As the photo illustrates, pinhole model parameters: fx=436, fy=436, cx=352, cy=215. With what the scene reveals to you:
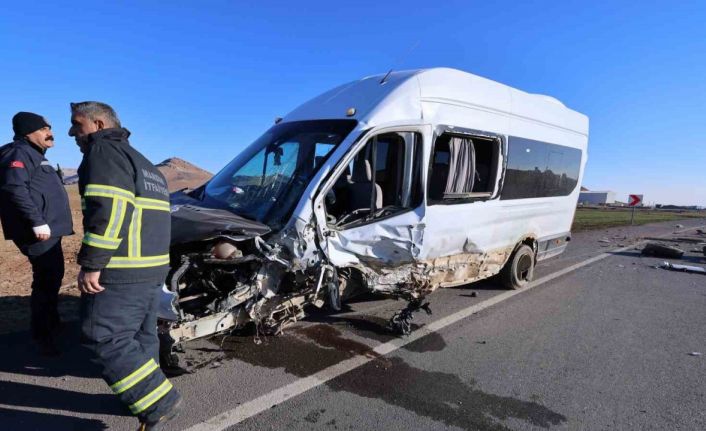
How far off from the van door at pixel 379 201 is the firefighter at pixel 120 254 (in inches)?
65.8

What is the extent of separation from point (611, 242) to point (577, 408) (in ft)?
42.1

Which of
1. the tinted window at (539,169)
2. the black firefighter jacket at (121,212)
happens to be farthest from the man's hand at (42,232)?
the tinted window at (539,169)

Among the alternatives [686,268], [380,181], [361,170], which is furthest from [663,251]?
[361,170]

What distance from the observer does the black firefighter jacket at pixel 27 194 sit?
141 inches

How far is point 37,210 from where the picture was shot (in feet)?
12.1

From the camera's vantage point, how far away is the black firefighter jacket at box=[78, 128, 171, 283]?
2.40 meters

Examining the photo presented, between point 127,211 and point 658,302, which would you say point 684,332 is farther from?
point 127,211

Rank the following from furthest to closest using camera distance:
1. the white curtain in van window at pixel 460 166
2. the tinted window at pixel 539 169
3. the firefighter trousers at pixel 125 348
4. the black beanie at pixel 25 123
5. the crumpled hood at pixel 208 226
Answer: the tinted window at pixel 539 169, the white curtain in van window at pixel 460 166, the black beanie at pixel 25 123, the crumpled hood at pixel 208 226, the firefighter trousers at pixel 125 348

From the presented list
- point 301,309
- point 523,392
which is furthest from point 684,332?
point 301,309

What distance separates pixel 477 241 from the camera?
18.5 feet

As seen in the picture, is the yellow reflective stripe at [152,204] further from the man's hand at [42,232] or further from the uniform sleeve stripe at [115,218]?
the man's hand at [42,232]

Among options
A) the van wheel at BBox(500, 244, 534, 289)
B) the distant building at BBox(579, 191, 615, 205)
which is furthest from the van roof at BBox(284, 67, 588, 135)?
the distant building at BBox(579, 191, 615, 205)

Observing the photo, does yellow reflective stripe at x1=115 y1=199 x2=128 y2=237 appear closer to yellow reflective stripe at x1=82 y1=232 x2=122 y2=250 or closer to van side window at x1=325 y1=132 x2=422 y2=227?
yellow reflective stripe at x1=82 y1=232 x2=122 y2=250

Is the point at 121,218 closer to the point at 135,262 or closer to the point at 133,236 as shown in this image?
the point at 133,236
